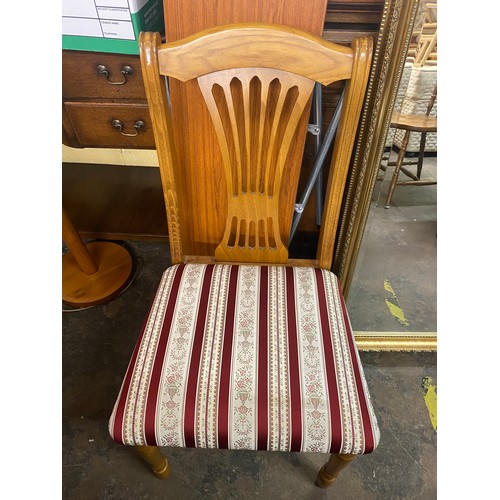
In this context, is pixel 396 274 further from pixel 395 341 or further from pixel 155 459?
pixel 155 459

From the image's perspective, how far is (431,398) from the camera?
1.20 m

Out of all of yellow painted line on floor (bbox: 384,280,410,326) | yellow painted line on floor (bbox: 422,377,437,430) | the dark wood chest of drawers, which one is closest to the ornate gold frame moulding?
yellow painted line on floor (bbox: 384,280,410,326)

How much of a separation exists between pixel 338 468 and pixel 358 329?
0.50 metres

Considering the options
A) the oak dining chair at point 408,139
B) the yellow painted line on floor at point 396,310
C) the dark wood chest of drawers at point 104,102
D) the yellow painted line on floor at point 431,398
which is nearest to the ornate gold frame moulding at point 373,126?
the oak dining chair at point 408,139

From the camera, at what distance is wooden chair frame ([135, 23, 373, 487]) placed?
642mm

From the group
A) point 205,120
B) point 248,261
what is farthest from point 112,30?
point 248,261

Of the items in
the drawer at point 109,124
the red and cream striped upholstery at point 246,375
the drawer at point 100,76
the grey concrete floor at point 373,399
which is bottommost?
the grey concrete floor at point 373,399

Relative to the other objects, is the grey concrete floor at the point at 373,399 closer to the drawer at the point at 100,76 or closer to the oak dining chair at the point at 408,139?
the oak dining chair at the point at 408,139

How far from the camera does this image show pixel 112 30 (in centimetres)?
88

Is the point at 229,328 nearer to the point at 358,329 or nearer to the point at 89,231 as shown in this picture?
the point at 358,329

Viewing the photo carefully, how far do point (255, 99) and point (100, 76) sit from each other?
48 cm

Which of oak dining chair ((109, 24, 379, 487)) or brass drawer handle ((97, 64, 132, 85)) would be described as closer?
oak dining chair ((109, 24, 379, 487))

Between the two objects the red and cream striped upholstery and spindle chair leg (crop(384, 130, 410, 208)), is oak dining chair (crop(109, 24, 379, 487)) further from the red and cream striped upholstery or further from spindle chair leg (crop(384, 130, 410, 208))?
spindle chair leg (crop(384, 130, 410, 208))

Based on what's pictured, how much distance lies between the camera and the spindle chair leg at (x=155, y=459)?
787 millimetres
